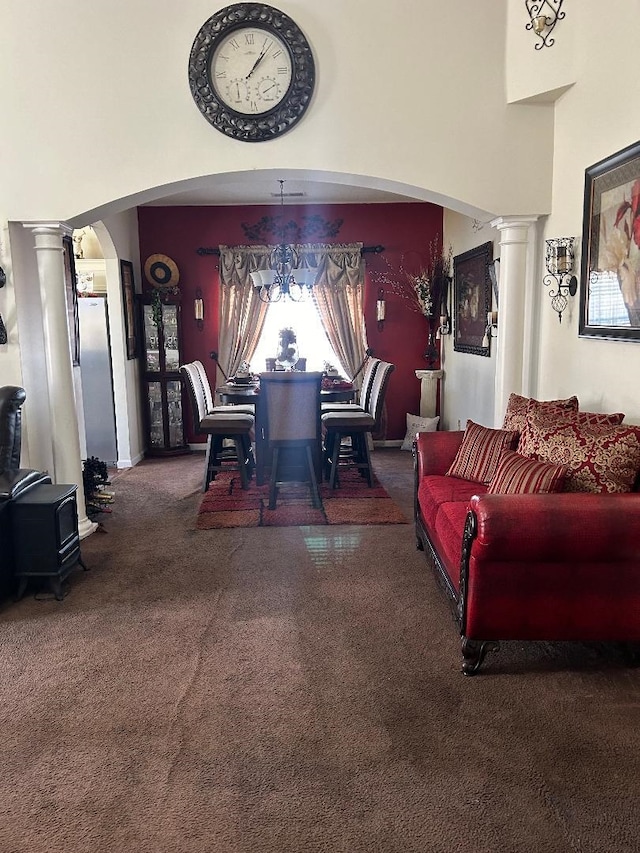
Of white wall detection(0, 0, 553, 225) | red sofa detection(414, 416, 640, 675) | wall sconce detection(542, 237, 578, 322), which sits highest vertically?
white wall detection(0, 0, 553, 225)

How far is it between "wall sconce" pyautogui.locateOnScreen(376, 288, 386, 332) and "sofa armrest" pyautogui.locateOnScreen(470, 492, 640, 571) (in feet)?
16.2

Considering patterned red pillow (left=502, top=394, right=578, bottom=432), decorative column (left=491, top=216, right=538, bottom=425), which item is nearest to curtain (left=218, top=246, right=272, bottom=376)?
decorative column (left=491, top=216, right=538, bottom=425)

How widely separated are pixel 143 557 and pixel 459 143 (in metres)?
3.12

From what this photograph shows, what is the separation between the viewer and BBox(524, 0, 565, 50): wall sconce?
3.55m

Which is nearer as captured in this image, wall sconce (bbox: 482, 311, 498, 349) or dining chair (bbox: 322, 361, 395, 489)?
wall sconce (bbox: 482, 311, 498, 349)

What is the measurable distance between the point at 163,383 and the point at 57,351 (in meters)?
2.98

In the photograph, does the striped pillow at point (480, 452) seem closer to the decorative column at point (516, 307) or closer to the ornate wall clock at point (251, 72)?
the decorative column at point (516, 307)

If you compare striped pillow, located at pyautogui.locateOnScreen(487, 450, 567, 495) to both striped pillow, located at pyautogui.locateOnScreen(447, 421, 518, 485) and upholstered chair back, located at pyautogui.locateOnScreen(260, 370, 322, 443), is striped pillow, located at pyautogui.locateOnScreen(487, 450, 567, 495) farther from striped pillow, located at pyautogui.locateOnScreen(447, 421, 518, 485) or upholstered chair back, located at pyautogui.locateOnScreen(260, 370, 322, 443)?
upholstered chair back, located at pyautogui.locateOnScreen(260, 370, 322, 443)

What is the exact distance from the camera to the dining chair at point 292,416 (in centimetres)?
481

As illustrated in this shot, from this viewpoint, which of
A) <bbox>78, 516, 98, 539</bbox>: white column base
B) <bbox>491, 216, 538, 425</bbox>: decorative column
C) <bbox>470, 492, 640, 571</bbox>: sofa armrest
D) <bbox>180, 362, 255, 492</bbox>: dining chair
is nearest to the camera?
<bbox>470, 492, 640, 571</bbox>: sofa armrest

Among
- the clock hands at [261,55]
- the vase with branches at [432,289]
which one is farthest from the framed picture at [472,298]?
the clock hands at [261,55]

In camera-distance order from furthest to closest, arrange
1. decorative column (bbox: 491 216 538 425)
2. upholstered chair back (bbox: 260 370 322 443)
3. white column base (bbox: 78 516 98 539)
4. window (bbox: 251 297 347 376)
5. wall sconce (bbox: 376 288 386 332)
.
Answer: window (bbox: 251 297 347 376) → wall sconce (bbox: 376 288 386 332) → upholstered chair back (bbox: 260 370 322 443) → white column base (bbox: 78 516 98 539) → decorative column (bbox: 491 216 538 425)

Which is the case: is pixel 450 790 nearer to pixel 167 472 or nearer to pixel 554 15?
pixel 554 15

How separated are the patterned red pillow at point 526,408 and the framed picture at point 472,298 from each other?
1805 millimetres
